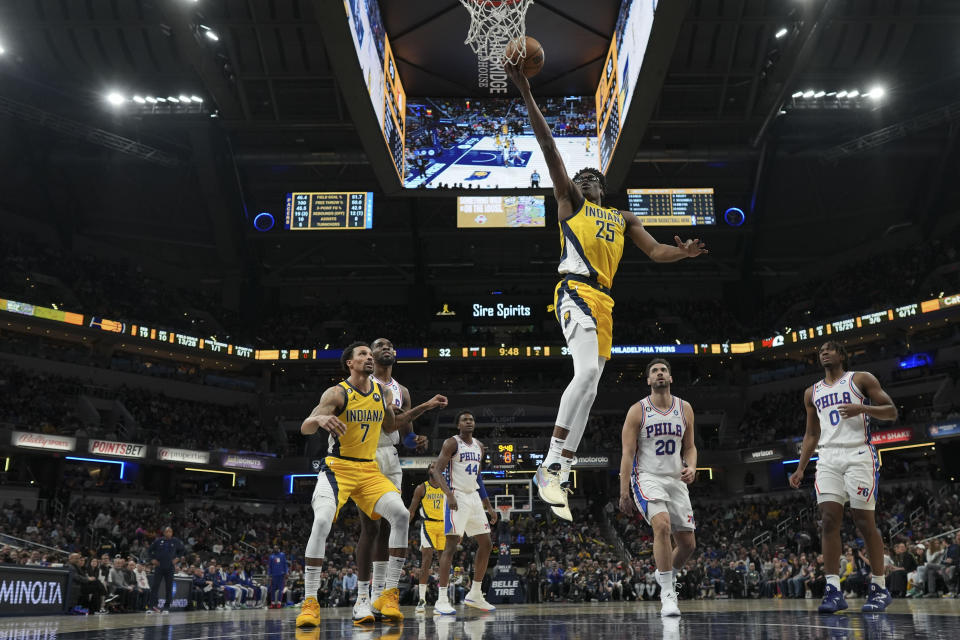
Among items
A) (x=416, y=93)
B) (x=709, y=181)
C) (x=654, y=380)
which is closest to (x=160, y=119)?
(x=416, y=93)

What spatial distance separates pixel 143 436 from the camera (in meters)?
32.7

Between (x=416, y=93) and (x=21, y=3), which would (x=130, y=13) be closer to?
(x=21, y=3)

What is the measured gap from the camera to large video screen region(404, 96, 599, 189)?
2153 cm

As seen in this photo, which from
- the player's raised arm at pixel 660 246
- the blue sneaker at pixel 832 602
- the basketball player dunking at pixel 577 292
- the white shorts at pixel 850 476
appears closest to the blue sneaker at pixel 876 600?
the blue sneaker at pixel 832 602

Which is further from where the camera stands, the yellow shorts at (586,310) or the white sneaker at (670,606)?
the white sneaker at (670,606)

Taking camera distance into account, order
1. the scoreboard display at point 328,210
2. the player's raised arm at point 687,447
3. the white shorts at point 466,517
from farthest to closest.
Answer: the scoreboard display at point 328,210 → the white shorts at point 466,517 → the player's raised arm at point 687,447

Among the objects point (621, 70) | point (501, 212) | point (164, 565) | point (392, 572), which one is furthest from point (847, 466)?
point (501, 212)

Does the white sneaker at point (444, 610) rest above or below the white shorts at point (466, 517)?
below

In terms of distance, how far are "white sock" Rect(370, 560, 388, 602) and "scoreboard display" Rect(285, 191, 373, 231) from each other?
25.5 metres

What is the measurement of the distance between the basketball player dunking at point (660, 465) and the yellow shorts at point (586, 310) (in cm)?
105

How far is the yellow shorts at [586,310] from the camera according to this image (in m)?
5.72

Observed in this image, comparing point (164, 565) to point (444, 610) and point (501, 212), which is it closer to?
point (444, 610)

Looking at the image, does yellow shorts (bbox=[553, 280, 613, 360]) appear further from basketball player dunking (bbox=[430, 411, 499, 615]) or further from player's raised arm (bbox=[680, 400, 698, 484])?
basketball player dunking (bbox=[430, 411, 499, 615])

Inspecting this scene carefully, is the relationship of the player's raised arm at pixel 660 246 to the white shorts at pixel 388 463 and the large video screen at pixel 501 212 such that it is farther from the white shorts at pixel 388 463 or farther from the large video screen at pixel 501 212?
the large video screen at pixel 501 212
